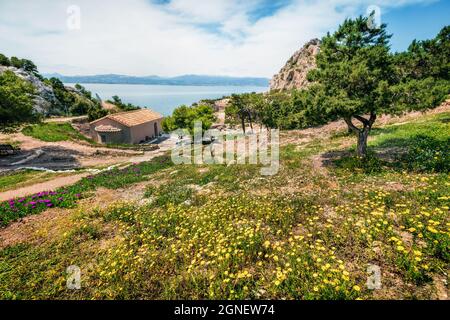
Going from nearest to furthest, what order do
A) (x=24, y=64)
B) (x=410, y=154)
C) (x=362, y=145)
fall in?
1. (x=410, y=154)
2. (x=362, y=145)
3. (x=24, y=64)

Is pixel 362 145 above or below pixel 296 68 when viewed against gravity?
below

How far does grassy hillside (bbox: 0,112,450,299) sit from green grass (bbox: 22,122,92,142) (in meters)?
35.9

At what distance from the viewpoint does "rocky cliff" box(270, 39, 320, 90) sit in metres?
124

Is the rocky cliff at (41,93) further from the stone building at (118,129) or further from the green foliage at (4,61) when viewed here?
the stone building at (118,129)

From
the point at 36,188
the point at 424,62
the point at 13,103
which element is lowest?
the point at 36,188

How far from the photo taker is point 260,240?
7523 mm

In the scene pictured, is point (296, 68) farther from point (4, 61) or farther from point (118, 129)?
point (4, 61)

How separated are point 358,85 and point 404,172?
5468 millimetres

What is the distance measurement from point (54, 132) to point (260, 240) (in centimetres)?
5040

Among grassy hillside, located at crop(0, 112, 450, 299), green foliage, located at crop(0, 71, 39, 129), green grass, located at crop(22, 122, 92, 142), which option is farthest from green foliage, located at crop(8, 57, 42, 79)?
grassy hillside, located at crop(0, 112, 450, 299)

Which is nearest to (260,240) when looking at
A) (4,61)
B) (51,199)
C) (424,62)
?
(51,199)

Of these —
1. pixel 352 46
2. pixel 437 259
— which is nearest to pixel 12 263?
pixel 437 259

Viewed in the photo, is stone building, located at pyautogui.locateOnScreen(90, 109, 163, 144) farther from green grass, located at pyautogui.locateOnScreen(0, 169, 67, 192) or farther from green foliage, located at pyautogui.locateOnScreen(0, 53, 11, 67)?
green foliage, located at pyautogui.locateOnScreen(0, 53, 11, 67)
